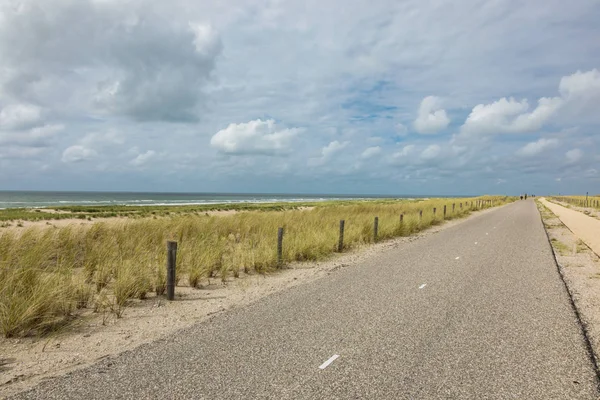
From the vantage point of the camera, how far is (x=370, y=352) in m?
4.71

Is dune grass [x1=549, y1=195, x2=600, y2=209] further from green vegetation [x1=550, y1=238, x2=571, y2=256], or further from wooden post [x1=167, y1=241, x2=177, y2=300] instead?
wooden post [x1=167, y1=241, x2=177, y2=300]

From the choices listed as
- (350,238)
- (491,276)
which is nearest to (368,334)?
(491,276)

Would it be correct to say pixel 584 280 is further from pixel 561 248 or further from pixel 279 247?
pixel 279 247

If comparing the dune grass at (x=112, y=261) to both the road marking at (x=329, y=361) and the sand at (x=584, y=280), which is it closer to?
the road marking at (x=329, y=361)

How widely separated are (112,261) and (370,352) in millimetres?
6150

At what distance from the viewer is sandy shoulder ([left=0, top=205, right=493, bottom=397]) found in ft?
14.6

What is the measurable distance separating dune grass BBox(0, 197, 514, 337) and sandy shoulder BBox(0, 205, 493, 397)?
0.31 m

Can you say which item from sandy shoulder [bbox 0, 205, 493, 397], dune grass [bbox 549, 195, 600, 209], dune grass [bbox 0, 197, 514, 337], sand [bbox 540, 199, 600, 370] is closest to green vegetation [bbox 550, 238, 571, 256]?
sand [bbox 540, 199, 600, 370]

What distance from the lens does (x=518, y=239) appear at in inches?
662

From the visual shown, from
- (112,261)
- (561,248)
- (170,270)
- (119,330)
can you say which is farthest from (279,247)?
(561,248)

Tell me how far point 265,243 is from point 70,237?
526 centimetres

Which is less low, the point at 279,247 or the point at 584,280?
→ the point at 279,247

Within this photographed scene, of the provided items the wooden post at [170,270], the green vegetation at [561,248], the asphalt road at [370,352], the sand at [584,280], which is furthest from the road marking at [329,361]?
the green vegetation at [561,248]

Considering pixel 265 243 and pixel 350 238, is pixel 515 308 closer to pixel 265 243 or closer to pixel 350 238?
pixel 265 243
